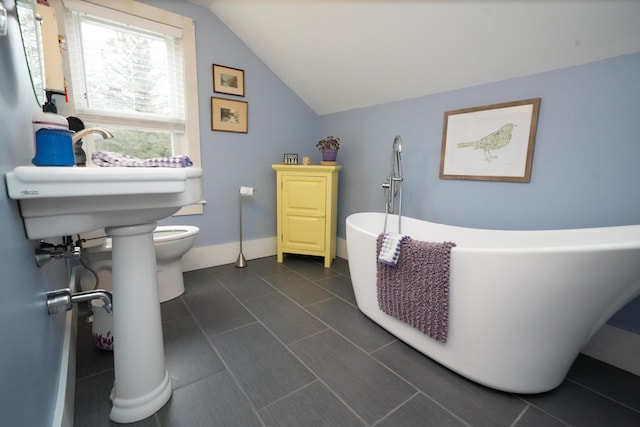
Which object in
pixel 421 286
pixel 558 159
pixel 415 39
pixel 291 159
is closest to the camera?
pixel 421 286

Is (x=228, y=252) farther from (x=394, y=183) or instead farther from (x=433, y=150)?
(x=433, y=150)

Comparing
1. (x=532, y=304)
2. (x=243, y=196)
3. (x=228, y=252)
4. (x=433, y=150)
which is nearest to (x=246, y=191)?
(x=243, y=196)

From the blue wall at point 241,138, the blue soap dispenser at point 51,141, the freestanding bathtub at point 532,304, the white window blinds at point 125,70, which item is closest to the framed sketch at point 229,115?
the blue wall at point 241,138

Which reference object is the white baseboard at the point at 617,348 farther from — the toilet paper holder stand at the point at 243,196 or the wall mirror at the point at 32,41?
the wall mirror at the point at 32,41

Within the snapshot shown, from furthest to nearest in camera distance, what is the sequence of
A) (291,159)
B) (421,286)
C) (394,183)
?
(291,159) → (394,183) → (421,286)

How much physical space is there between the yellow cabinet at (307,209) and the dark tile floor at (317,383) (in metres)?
0.96

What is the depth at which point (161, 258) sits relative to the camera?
1.89m

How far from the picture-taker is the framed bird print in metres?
1.70

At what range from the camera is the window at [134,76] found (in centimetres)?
199

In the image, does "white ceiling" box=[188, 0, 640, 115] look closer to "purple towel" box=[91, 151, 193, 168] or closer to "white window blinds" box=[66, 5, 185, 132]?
"white window blinds" box=[66, 5, 185, 132]

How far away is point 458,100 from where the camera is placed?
Answer: 2023 millimetres

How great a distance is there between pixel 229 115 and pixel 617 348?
3153 millimetres

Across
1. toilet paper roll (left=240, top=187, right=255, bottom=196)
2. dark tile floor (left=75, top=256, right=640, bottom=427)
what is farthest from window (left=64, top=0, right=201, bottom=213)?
dark tile floor (left=75, top=256, right=640, bottom=427)

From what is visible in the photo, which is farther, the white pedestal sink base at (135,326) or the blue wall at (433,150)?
the blue wall at (433,150)
